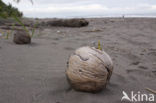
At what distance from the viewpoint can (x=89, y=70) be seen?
1.69 m

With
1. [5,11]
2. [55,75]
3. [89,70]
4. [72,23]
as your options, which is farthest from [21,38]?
[5,11]

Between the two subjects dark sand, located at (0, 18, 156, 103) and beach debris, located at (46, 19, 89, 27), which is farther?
beach debris, located at (46, 19, 89, 27)

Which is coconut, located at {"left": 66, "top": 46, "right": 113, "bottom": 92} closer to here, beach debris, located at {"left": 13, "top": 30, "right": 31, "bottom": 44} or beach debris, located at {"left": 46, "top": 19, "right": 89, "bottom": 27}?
beach debris, located at {"left": 13, "top": 30, "right": 31, "bottom": 44}

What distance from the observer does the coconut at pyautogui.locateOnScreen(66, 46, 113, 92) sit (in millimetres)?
1693

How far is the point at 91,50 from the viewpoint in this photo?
1.79 metres

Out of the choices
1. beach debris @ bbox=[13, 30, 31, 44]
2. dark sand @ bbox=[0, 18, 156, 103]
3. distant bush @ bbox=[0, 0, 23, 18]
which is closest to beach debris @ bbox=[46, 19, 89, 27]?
distant bush @ bbox=[0, 0, 23, 18]

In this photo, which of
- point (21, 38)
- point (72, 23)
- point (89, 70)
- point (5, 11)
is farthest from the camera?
point (72, 23)

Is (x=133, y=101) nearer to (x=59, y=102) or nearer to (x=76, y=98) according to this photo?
(x=76, y=98)

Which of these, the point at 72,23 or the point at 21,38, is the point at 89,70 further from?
the point at 72,23

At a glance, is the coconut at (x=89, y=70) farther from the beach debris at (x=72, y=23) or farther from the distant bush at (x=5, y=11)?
the beach debris at (x=72, y=23)

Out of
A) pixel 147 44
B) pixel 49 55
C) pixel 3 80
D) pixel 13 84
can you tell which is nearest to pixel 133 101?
pixel 13 84

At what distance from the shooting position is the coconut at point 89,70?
5.56ft

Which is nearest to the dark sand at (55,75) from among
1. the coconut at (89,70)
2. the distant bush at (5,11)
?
the coconut at (89,70)

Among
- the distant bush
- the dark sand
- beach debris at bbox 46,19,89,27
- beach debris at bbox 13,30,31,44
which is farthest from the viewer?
beach debris at bbox 46,19,89,27
